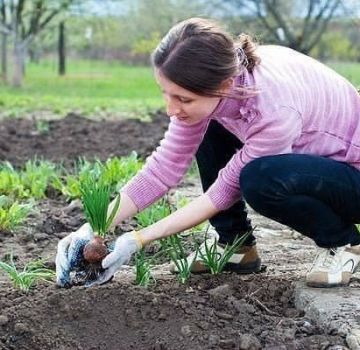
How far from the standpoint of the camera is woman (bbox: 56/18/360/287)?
9.68 ft

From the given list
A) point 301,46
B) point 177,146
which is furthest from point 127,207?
point 301,46

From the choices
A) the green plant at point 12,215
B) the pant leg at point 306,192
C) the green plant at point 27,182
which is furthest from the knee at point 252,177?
the green plant at point 27,182

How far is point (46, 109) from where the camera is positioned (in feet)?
37.4

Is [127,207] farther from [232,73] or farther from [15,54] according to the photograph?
[15,54]

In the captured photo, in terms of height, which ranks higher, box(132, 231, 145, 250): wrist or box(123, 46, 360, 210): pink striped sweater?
box(123, 46, 360, 210): pink striped sweater

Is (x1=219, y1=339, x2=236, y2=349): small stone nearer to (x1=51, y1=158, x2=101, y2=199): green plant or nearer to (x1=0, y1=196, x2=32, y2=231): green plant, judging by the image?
(x1=0, y1=196, x2=32, y2=231): green plant

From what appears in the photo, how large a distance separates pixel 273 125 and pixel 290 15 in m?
19.3

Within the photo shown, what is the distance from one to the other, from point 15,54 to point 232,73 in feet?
67.0

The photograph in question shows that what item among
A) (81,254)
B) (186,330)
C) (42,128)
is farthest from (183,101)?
(42,128)

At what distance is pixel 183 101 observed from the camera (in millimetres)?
2980

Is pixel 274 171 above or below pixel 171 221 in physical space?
above

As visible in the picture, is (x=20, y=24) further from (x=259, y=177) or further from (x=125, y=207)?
(x=259, y=177)

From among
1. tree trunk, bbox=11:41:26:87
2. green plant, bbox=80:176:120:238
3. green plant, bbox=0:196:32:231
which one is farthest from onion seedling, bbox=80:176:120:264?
tree trunk, bbox=11:41:26:87

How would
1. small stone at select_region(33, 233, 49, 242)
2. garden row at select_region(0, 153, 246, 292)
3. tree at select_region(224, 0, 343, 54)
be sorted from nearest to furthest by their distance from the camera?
garden row at select_region(0, 153, 246, 292) < small stone at select_region(33, 233, 49, 242) < tree at select_region(224, 0, 343, 54)
